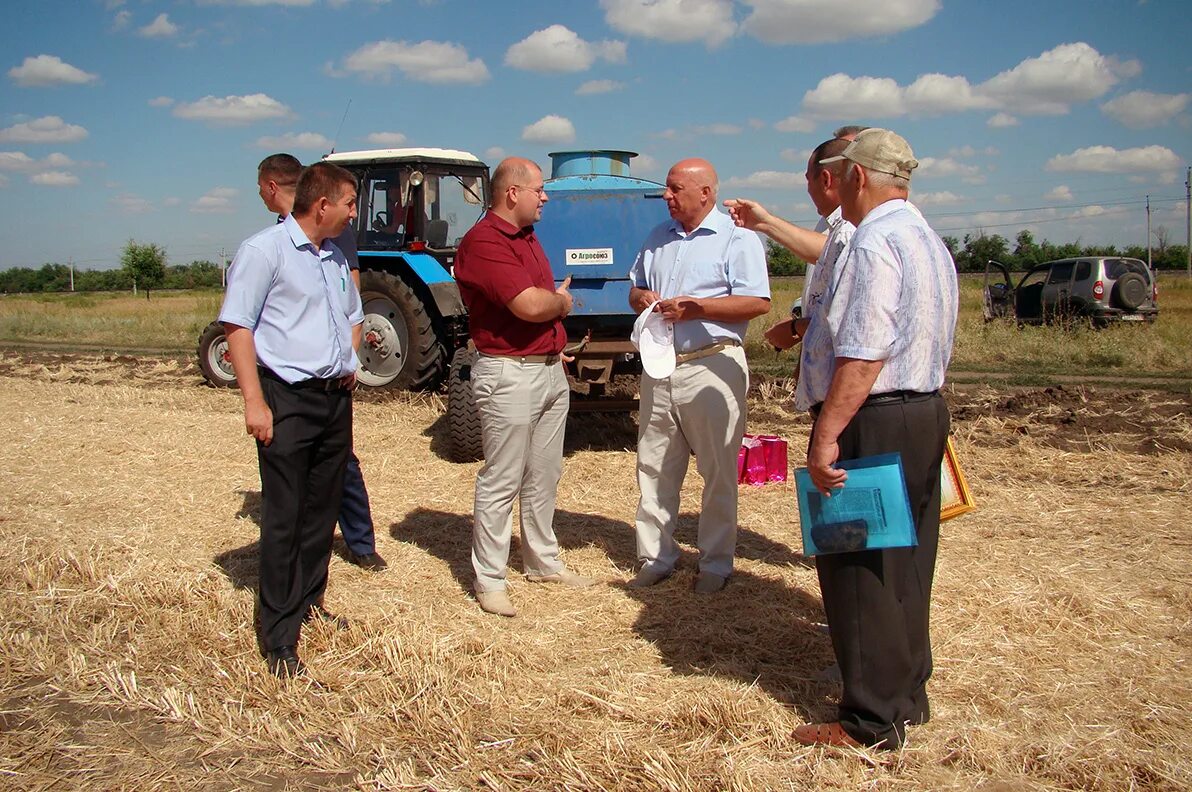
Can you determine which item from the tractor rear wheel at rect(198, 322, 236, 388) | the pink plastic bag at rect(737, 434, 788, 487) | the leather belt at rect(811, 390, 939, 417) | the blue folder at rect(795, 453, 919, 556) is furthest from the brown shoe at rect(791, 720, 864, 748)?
the tractor rear wheel at rect(198, 322, 236, 388)

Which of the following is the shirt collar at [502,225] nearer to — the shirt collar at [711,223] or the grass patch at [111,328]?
the shirt collar at [711,223]

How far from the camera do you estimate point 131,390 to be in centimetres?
1139

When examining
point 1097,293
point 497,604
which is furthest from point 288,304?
point 1097,293

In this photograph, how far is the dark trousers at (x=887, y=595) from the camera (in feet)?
9.66

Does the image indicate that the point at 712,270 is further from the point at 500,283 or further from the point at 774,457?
the point at 774,457

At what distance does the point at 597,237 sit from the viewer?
7254 millimetres

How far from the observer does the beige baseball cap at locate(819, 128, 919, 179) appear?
2.94 metres

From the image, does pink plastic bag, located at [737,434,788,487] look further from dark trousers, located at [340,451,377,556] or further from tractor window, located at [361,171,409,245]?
tractor window, located at [361,171,409,245]

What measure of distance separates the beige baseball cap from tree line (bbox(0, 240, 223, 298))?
47408 mm

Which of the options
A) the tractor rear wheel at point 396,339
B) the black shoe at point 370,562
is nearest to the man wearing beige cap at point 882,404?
the black shoe at point 370,562

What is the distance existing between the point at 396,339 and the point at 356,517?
4431 mm

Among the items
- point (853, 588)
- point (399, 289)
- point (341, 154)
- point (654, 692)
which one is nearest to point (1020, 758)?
point (853, 588)

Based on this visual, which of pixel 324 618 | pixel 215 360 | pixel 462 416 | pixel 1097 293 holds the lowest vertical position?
pixel 324 618

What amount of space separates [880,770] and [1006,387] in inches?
374
